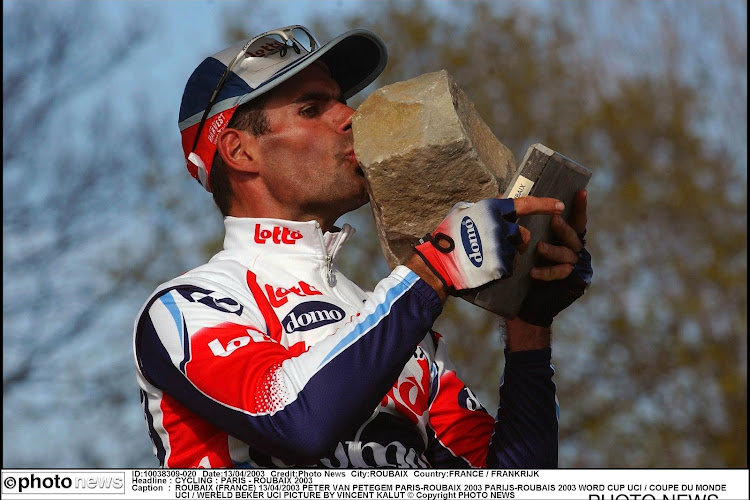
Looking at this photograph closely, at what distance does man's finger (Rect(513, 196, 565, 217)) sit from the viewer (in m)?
2.92

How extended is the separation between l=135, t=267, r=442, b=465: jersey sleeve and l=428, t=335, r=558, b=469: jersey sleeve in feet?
2.31

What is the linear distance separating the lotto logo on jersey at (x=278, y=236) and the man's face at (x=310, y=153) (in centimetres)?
10

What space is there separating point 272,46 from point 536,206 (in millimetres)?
1243

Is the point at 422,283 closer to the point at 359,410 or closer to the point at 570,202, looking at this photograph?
the point at 359,410

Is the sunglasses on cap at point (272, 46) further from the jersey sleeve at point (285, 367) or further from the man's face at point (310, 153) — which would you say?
the jersey sleeve at point (285, 367)

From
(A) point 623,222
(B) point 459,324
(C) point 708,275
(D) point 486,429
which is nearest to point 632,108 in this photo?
(A) point 623,222

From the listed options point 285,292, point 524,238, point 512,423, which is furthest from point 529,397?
point 285,292

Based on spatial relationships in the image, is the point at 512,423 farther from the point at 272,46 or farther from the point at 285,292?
the point at 272,46

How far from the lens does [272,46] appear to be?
12.1 feet

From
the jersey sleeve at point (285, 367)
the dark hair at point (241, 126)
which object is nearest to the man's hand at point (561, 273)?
the jersey sleeve at point (285, 367)

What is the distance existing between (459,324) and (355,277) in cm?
157

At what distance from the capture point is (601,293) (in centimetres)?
1492

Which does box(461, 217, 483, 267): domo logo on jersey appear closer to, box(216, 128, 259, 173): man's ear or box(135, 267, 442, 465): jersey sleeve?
box(135, 267, 442, 465): jersey sleeve
